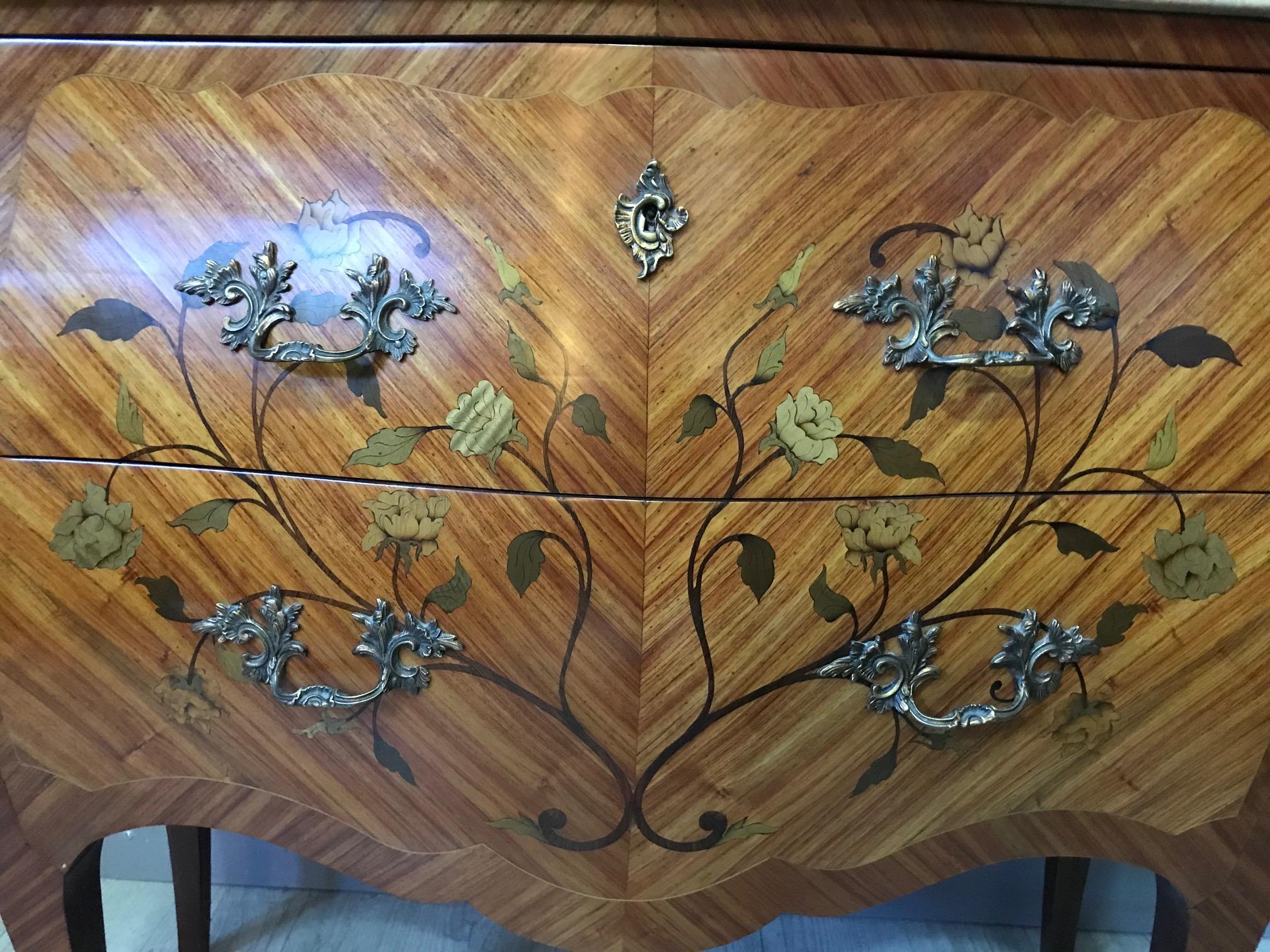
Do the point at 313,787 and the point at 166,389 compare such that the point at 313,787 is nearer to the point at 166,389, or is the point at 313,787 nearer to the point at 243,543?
the point at 243,543

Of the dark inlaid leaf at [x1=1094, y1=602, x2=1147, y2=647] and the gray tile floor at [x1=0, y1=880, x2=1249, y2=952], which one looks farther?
the gray tile floor at [x1=0, y1=880, x2=1249, y2=952]

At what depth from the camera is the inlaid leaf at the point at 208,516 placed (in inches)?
23.3

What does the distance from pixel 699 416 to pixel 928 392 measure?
5.8 inches

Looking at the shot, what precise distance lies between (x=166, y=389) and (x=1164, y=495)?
665 mm

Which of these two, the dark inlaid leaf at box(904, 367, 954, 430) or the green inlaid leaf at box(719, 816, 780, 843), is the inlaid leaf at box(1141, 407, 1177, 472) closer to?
the dark inlaid leaf at box(904, 367, 954, 430)

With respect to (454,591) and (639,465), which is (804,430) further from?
(454,591)

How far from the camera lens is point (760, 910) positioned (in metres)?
0.64

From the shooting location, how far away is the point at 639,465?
56cm

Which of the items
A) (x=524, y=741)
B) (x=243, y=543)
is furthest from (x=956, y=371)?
(x=243, y=543)

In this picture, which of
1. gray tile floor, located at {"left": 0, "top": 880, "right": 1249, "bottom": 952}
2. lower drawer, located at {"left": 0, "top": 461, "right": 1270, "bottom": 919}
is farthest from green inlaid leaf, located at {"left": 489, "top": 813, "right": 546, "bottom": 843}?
gray tile floor, located at {"left": 0, "top": 880, "right": 1249, "bottom": 952}

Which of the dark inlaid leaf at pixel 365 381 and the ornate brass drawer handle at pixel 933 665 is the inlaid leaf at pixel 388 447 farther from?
the ornate brass drawer handle at pixel 933 665

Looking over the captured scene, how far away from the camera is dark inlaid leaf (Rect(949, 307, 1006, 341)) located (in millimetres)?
554

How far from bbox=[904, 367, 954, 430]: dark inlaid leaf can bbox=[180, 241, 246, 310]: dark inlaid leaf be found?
1.43ft

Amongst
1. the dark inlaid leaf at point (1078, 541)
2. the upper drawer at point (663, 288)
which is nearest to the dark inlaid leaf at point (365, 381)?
the upper drawer at point (663, 288)
